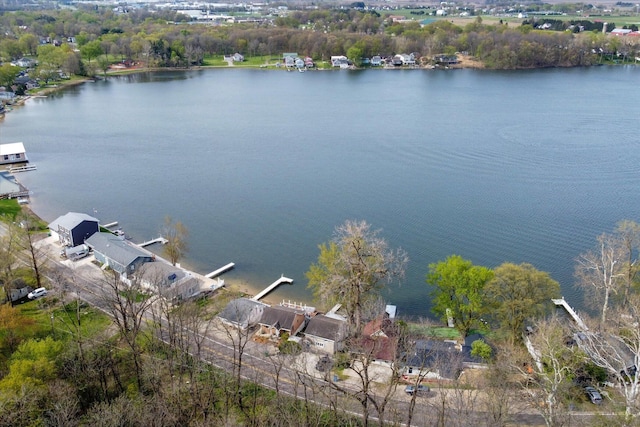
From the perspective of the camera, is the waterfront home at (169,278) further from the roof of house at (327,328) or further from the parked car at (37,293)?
the roof of house at (327,328)

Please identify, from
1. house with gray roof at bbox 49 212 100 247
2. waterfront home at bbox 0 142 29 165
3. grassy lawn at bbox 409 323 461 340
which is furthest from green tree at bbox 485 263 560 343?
waterfront home at bbox 0 142 29 165

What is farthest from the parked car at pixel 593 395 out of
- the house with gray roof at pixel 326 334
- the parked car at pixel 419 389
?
the house with gray roof at pixel 326 334

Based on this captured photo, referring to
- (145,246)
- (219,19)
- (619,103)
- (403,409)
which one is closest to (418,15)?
(219,19)

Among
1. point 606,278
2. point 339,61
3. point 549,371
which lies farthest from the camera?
point 339,61

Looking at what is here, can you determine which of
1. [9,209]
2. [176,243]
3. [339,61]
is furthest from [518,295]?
[339,61]

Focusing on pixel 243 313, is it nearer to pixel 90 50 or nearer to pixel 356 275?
pixel 356 275

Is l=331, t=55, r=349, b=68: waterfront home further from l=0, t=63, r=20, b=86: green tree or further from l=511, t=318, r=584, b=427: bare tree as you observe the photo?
l=511, t=318, r=584, b=427: bare tree
